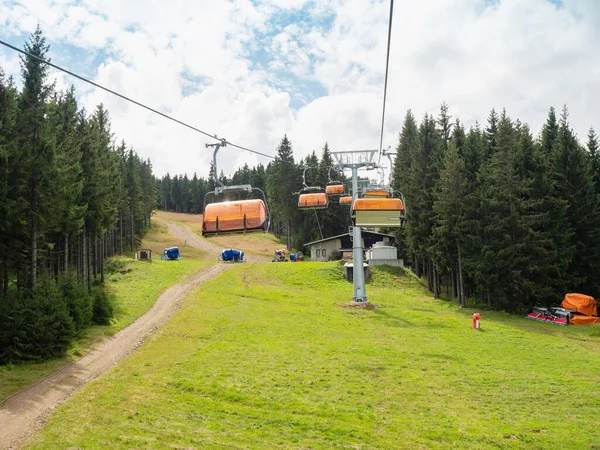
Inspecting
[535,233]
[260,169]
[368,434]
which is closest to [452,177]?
[535,233]

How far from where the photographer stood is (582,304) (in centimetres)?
3312

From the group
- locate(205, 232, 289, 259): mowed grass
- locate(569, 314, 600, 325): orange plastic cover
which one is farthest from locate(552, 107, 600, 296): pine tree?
locate(205, 232, 289, 259): mowed grass

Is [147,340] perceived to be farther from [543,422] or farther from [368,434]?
[543,422]

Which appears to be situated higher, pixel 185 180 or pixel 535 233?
pixel 185 180

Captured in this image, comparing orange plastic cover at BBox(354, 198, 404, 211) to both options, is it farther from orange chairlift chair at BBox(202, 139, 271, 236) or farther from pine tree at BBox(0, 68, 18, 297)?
pine tree at BBox(0, 68, 18, 297)

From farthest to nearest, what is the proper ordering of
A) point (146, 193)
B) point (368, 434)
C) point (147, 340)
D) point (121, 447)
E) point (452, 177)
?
point (146, 193) < point (452, 177) < point (147, 340) < point (368, 434) < point (121, 447)

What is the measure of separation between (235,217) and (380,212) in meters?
9.11

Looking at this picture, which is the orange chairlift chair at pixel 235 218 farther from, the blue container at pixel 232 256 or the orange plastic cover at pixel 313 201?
the blue container at pixel 232 256

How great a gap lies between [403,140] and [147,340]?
4969 cm

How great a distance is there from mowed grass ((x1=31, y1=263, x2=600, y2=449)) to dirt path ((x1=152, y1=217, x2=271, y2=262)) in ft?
150

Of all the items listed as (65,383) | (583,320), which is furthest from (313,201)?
(65,383)

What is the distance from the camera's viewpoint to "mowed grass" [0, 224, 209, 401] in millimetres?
17828

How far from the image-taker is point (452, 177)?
3919 cm

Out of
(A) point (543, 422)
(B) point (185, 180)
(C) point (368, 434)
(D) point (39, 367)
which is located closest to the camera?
(C) point (368, 434)
